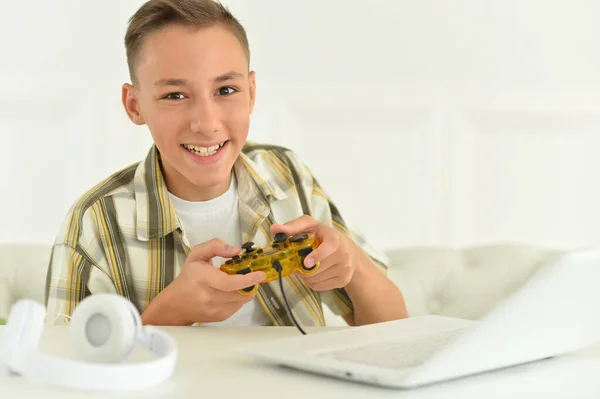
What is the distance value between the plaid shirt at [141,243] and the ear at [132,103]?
54 millimetres

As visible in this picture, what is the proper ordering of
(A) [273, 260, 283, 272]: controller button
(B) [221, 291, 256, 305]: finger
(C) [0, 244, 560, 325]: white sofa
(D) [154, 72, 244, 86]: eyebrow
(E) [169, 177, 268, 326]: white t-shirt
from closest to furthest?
(A) [273, 260, 283, 272]: controller button, (B) [221, 291, 256, 305]: finger, (D) [154, 72, 244, 86]: eyebrow, (E) [169, 177, 268, 326]: white t-shirt, (C) [0, 244, 560, 325]: white sofa

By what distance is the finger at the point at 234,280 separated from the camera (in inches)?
35.4

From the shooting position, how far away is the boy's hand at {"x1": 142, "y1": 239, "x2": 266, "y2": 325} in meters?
0.93

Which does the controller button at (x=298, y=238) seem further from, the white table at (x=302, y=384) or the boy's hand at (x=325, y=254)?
the white table at (x=302, y=384)

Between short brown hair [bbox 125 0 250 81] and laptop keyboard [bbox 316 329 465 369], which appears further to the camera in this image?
short brown hair [bbox 125 0 250 81]

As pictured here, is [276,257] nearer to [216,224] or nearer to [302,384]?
[302,384]

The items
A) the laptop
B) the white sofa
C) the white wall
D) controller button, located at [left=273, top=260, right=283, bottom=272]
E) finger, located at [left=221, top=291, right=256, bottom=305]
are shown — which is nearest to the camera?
the laptop

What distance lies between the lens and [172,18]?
1219 mm

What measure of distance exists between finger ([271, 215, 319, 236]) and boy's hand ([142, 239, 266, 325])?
0.18ft

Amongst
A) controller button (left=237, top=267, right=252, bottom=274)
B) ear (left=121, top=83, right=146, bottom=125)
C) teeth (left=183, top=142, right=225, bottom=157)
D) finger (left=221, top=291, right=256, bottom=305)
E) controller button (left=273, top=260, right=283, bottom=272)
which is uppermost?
ear (left=121, top=83, right=146, bottom=125)

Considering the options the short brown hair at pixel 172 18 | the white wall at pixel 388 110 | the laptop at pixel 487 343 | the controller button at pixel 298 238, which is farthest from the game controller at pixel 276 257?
the white wall at pixel 388 110

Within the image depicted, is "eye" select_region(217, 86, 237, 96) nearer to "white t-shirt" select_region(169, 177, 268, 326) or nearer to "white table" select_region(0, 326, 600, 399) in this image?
"white t-shirt" select_region(169, 177, 268, 326)

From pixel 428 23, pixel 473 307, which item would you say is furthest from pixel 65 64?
pixel 473 307

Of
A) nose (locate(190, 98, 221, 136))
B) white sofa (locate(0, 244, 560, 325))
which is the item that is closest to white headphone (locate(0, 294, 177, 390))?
nose (locate(190, 98, 221, 136))
